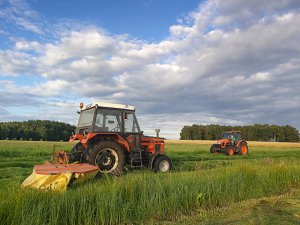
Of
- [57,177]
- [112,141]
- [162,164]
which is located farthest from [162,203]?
[162,164]

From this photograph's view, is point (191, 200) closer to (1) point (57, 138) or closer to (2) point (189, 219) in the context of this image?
(2) point (189, 219)

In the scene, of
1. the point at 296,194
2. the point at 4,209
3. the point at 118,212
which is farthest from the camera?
the point at 296,194

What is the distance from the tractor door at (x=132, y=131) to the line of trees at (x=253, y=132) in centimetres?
8663

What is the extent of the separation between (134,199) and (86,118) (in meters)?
5.78

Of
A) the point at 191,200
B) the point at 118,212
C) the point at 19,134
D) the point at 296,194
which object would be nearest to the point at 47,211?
the point at 118,212

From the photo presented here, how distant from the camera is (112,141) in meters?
11.1

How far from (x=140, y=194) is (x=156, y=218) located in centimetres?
74

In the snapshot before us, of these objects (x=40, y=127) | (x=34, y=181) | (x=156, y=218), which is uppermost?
(x=40, y=127)

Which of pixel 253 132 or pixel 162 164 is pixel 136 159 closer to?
pixel 162 164

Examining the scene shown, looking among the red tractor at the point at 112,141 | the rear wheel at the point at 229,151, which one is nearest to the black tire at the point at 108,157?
the red tractor at the point at 112,141

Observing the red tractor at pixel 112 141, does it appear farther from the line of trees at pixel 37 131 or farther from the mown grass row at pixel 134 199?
the line of trees at pixel 37 131

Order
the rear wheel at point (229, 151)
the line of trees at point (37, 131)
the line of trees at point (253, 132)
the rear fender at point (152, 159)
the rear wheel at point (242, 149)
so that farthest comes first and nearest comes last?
1. the line of trees at point (253, 132)
2. the line of trees at point (37, 131)
3. the rear wheel at point (242, 149)
4. the rear wheel at point (229, 151)
5. the rear fender at point (152, 159)

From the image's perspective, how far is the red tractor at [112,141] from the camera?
10.8 metres

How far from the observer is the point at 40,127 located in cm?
7950
